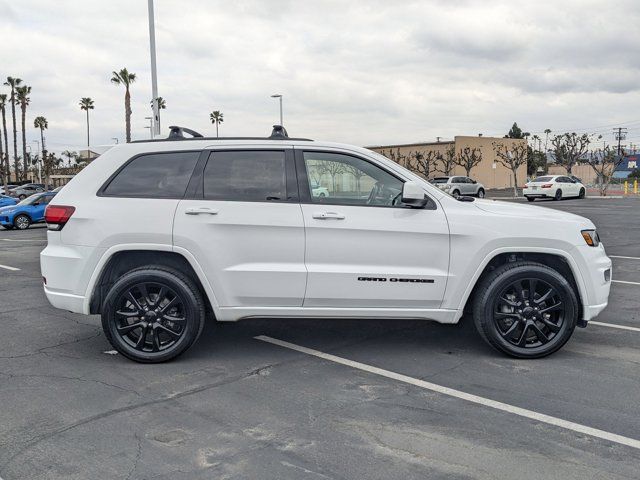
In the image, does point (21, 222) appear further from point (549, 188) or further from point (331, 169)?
point (549, 188)

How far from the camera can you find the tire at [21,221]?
23016 mm

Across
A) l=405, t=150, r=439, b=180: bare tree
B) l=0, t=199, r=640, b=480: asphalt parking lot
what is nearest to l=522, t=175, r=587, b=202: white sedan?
l=405, t=150, r=439, b=180: bare tree

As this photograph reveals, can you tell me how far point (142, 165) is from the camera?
5.25 metres

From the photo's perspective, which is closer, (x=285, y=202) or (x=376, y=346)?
(x=285, y=202)

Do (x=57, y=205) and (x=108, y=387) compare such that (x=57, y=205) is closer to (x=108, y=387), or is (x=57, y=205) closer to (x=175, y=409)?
(x=108, y=387)

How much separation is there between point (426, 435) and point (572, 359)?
2.17 m

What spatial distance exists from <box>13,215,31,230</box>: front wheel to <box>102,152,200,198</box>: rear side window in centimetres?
2032

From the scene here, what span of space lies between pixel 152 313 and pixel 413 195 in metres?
2.38

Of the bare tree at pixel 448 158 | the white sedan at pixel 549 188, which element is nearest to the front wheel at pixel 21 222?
the white sedan at pixel 549 188

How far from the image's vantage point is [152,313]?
5.05 m

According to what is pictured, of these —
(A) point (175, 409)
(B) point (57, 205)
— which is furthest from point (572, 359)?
(B) point (57, 205)

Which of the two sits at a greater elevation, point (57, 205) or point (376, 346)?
point (57, 205)

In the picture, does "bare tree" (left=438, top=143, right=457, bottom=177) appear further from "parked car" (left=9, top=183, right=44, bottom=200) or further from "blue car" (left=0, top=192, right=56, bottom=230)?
"blue car" (left=0, top=192, right=56, bottom=230)

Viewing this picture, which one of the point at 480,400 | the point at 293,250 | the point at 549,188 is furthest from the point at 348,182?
the point at 549,188
